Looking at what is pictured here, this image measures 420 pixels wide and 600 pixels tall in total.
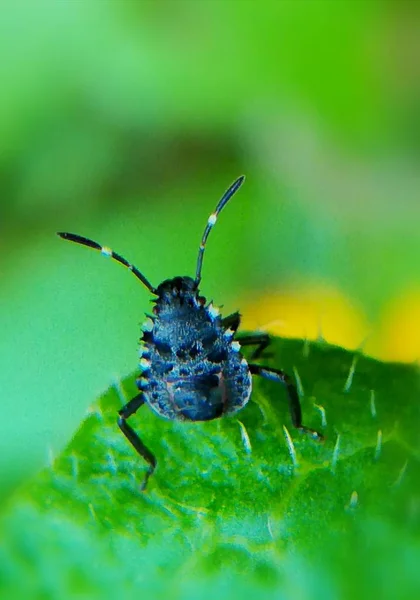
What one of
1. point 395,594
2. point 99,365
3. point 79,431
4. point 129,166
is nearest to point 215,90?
point 129,166

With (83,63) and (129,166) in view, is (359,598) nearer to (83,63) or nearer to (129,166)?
(129,166)

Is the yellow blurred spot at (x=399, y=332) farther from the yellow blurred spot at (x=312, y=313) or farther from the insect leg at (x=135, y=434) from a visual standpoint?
the insect leg at (x=135, y=434)

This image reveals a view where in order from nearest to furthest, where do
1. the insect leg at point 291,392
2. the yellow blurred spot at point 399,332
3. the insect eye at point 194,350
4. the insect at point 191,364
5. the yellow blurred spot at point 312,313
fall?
the insect leg at point 291,392 < the insect at point 191,364 < the insect eye at point 194,350 < the yellow blurred spot at point 399,332 < the yellow blurred spot at point 312,313

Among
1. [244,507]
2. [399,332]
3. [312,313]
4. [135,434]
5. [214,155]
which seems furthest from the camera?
[214,155]

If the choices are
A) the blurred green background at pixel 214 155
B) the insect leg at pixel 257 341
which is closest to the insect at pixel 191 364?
the insect leg at pixel 257 341

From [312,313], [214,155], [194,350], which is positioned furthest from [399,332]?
[194,350]

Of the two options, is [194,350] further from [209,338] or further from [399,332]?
[399,332]
